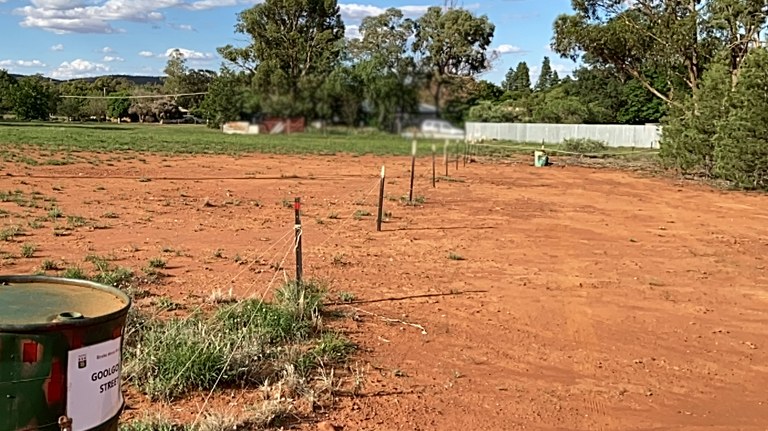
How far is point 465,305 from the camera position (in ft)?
25.1

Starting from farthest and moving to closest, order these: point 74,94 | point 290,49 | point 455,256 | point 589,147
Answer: point 589,147 → point 455,256 → point 74,94 → point 290,49

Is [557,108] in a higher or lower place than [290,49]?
lower

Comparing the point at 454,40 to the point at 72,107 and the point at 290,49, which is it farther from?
the point at 72,107

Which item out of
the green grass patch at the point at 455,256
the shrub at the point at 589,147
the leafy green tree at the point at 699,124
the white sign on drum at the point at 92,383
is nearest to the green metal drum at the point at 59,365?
the white sign on drum at the point at 92,383

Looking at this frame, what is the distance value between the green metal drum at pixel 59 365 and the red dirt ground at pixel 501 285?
185 cm

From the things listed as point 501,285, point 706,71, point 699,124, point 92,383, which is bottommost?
point 501,285

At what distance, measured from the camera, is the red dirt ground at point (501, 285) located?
506 cm

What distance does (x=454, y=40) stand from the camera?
3910 mm

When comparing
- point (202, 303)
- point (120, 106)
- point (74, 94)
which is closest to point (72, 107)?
point (74, 94)

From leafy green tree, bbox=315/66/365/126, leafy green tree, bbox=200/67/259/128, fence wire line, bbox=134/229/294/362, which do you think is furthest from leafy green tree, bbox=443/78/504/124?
fence wire line, bbox=134/229/294/362

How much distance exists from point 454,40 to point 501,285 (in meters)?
5.28

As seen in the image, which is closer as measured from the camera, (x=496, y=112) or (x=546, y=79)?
(x=496, y=112)

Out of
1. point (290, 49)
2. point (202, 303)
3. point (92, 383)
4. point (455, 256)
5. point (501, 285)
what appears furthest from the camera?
point (455, 256)

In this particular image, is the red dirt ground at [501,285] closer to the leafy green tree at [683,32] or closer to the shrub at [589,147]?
the leafy green tree at [683,32]
